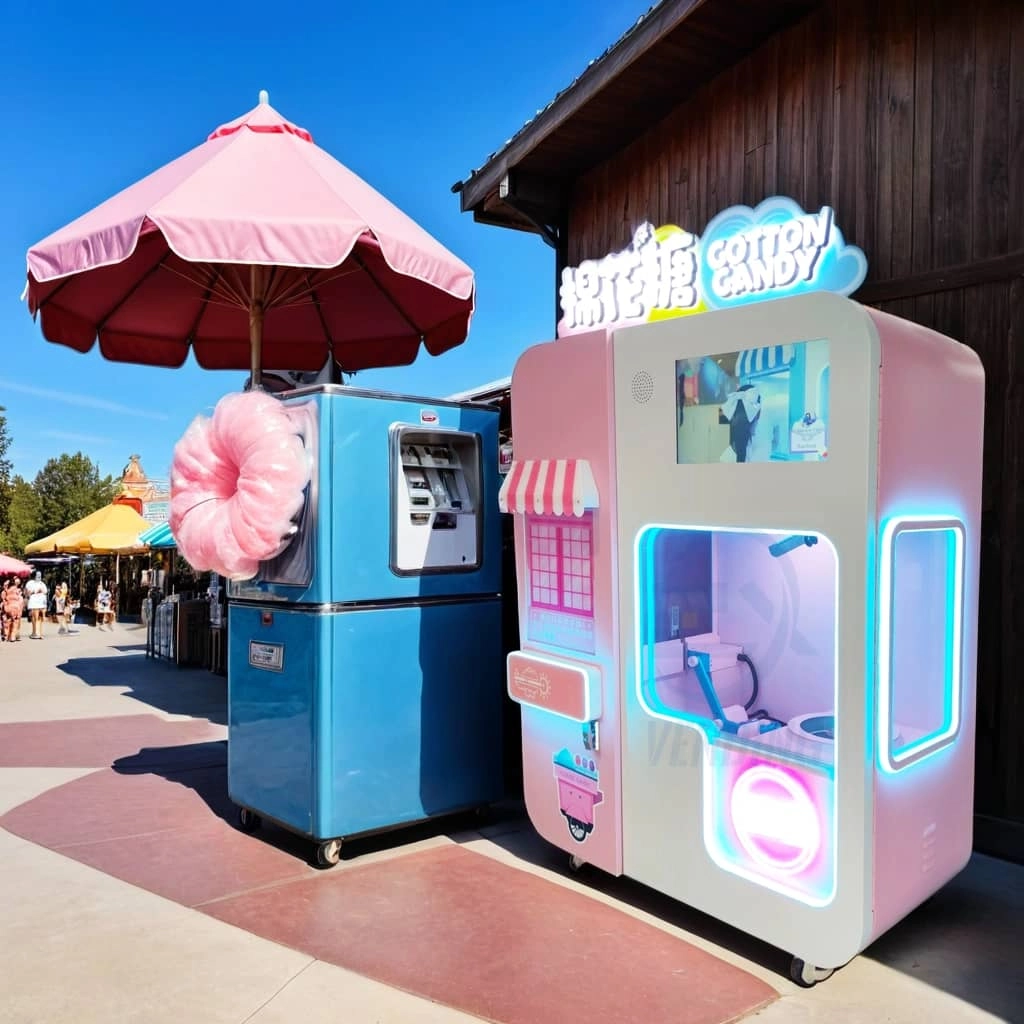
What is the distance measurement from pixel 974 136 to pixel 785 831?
10.9ft

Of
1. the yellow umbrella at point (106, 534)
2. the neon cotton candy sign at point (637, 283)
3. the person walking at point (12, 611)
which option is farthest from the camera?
the yellow umbrella at point (106, 534)

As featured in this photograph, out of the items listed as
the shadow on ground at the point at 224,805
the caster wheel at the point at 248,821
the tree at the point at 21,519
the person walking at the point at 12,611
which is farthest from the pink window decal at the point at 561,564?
the tree at the point at 21,519

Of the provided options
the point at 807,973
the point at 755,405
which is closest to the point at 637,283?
the point at 755,405

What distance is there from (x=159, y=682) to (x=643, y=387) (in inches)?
324

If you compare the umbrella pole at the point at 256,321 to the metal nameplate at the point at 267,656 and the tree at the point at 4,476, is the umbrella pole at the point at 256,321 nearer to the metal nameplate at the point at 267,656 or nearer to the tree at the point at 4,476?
the metal nameplate at the point at 267,656

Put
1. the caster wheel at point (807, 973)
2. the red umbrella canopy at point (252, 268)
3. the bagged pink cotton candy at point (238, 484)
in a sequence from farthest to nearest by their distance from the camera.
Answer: the red umbrella canopy at point (252, 268) → the bagged pink cotton candy at point (238, 484) → the caster wheel at point (807, 973)

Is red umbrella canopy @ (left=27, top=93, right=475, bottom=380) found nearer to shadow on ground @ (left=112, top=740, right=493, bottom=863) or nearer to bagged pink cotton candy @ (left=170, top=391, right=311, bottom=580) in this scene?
bagged pink cotton candy @ (left=170, top=391, right=311, bottom=580)

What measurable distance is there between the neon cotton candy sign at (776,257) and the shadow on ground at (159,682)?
5.26 metres

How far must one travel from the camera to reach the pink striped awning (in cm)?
339

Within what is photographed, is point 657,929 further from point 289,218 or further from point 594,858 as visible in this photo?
point 289,218

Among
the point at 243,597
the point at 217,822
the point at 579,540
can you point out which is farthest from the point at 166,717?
the point at 579,540

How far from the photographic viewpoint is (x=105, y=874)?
12.3ft

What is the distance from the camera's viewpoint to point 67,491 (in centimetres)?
4169

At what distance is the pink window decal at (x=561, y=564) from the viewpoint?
3.49 metres
